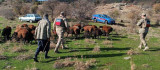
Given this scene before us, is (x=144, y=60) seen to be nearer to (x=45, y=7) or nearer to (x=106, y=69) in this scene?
(x=106, y=69)

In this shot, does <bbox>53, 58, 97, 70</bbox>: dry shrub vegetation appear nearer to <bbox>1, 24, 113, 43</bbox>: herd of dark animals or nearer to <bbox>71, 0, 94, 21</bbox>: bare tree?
<bbox>1, 24, 113, 43</bbox>: herd of dark animals

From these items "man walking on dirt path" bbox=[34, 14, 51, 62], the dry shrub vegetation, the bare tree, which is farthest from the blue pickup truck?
"man walking on dirt path" bbox=[34, 14, 51, 62]

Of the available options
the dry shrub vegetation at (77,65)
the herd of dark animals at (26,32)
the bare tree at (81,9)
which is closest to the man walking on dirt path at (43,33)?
the dry shrub vegetation at (77,65)

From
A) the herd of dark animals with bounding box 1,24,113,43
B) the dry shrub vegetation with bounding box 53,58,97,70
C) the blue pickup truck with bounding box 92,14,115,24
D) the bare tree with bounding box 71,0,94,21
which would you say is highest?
the bare tree with bounding box 71,0,94,21

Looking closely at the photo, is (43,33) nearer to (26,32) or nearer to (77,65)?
(77,65)

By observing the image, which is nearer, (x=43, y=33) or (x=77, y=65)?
(x=77, y=65)

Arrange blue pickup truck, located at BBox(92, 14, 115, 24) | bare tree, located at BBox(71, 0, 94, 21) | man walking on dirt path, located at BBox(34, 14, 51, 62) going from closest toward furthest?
man walking on dirt path, located at BBox(34, 14, 51, 62)
bare tree, located at BBox(71, 0, 94, 21)
blue pickup truck, located at BBox(92, 14, 115, 24)

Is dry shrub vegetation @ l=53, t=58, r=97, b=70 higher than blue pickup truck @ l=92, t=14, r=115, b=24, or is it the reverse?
blue pickup truck @ l=92, t=14, r=115, b=24

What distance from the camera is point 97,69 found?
5891 mm

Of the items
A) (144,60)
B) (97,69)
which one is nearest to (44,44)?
(97,69)

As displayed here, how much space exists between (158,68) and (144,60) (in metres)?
1.04

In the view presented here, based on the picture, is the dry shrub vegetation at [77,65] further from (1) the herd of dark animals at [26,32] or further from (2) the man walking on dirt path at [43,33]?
(1) the herd of dark animals at [26,32]

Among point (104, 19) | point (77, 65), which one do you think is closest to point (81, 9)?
point (104, 19)

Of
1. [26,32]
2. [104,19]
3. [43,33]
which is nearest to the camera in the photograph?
[43,33]
